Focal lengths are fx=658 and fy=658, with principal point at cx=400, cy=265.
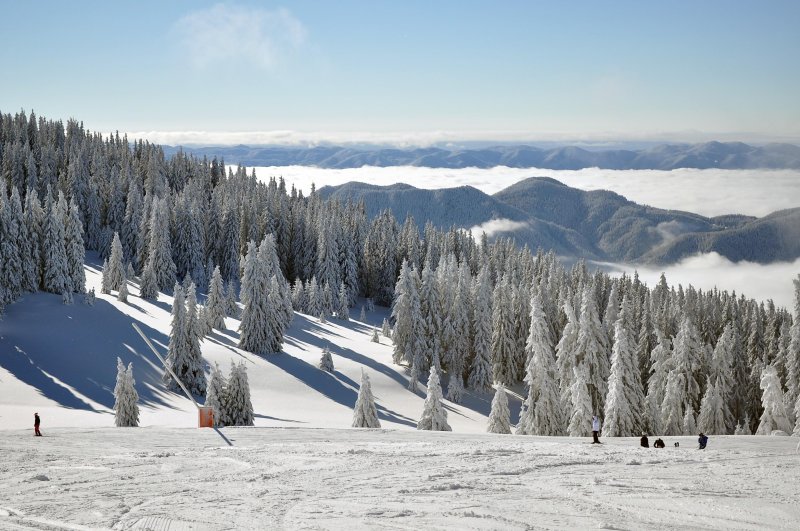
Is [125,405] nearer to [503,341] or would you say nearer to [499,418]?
[499,418]

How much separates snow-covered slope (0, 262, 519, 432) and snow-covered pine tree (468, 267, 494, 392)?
62.6 inches

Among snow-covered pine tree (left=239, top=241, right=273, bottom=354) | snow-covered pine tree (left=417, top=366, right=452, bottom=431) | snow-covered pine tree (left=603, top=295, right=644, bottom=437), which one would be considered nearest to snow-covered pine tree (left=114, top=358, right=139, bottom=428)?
snow-covered pine tree (left=417, top=366, right=452, bottom=431)

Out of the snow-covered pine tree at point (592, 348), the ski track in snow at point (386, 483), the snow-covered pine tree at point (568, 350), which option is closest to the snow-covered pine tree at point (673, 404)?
the snow-covered pine tree at point (592, 348)

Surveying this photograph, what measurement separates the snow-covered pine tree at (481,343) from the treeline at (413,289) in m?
0.15

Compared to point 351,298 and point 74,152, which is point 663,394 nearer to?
point 351,298

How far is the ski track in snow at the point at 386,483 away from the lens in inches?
591

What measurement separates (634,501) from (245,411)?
26101mm

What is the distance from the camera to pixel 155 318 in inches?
2434

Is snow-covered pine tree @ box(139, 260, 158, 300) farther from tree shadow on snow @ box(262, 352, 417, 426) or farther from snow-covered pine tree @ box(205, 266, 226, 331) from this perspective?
tree shadow on snow @ box(262, 352, 417, 426)

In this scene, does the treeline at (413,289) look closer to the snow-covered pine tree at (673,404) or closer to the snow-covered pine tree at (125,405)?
the snow-covered pine tree at (673,404)

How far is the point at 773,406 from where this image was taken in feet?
137

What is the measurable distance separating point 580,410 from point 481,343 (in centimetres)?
3077

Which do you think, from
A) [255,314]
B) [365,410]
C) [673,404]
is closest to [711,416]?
[673,404]

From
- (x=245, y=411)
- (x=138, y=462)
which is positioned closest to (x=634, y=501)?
(x=138, y=462)
